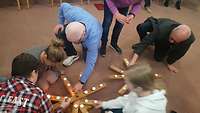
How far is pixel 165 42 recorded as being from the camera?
7.62ft

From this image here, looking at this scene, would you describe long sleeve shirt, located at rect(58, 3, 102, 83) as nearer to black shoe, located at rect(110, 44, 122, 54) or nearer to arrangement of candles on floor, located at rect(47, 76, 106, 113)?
arrangement of candles on floor, located at rect(47, 76, 106, 113)

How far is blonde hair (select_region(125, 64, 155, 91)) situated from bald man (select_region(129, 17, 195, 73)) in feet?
2.61

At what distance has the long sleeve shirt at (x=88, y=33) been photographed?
6.44 ft

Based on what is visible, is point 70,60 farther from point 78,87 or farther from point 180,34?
point 180,34

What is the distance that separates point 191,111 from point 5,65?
1309mm

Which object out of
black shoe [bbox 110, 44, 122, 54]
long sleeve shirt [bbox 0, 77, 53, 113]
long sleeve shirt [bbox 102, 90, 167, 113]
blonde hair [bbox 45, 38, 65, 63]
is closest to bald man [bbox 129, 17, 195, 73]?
black shoe [bbox 110, 44, 122, 54]

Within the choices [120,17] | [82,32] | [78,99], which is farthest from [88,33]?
[78,99]

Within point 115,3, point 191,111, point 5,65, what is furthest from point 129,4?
point 5,65

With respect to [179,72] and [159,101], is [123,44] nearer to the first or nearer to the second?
[179,72]

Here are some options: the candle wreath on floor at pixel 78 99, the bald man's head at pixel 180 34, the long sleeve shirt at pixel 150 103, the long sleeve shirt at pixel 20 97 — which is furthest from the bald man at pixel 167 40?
the long sleeve shirt at pixel 20 97

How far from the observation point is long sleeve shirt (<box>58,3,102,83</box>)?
1.96 m

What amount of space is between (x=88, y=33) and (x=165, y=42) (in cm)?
67

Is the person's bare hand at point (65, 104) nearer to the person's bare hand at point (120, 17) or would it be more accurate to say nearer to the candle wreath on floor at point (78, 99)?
the candle wreath on floor at point (78, 99)

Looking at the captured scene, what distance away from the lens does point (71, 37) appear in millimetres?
1883
